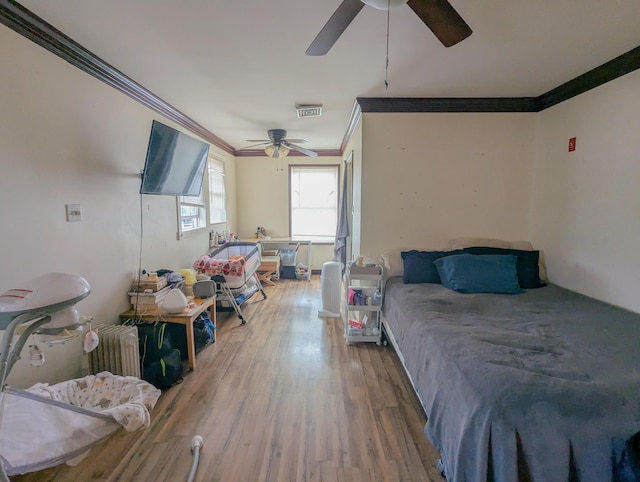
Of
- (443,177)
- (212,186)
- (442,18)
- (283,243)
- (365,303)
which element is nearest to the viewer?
(442,18)

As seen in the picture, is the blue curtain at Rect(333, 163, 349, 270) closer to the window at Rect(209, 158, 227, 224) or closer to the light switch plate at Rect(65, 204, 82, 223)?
the window at Rect(209, 158, 227, 224)

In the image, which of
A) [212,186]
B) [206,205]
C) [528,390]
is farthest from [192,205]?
[528,390]

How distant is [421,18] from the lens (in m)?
1.43

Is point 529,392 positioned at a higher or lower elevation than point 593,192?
lower

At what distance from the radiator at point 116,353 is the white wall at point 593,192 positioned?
3.51 m

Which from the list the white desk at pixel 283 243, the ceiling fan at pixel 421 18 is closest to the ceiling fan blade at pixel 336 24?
the ceiling fan at pixel 421 18

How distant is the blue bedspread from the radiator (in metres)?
1.87

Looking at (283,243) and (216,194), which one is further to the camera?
(283,243)

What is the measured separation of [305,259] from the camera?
19.9 ft

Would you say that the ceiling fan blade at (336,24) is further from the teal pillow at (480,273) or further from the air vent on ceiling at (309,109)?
the teal pillow at (480,273)

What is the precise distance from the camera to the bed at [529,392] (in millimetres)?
1103

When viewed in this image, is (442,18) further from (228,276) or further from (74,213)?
(228,276)

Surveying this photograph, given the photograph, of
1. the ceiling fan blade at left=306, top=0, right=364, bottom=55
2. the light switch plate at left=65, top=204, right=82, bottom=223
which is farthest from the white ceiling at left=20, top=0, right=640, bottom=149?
the light switch plate at left=65, top=204, right=82, bottom=223

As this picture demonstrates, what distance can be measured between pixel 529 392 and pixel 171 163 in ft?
9.83
